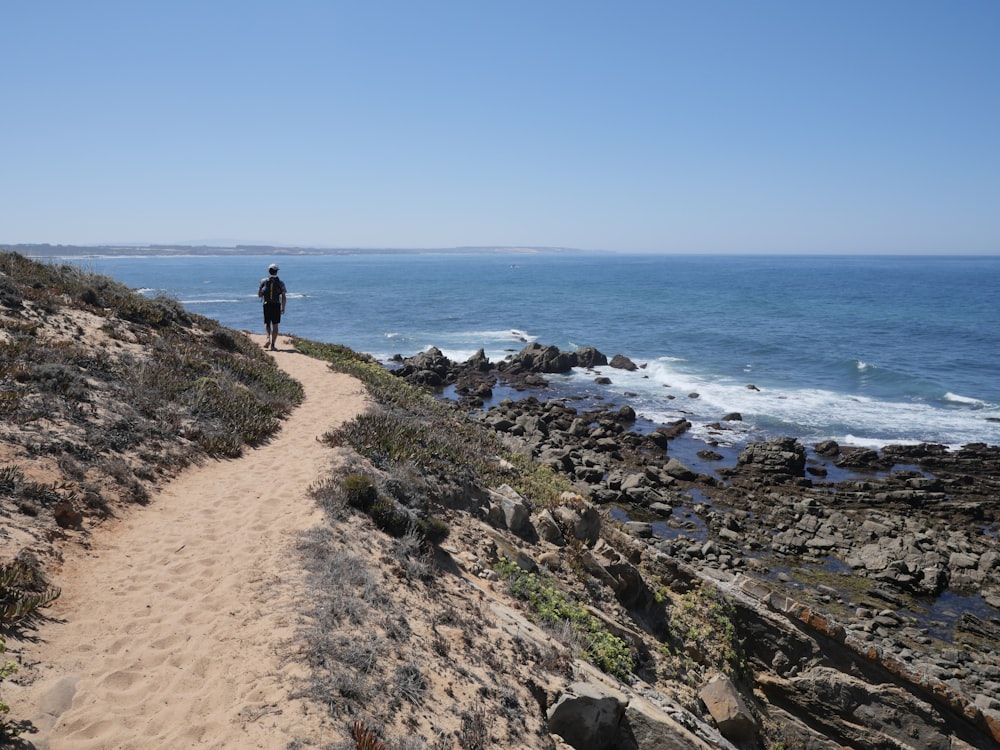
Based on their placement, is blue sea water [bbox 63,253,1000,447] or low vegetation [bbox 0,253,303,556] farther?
blue sea water [bbox 63,253,1000,447]

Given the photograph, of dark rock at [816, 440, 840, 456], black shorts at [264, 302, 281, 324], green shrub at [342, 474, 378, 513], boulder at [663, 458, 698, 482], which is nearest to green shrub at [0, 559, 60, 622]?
green shrub at [342, 474, 378, 513]

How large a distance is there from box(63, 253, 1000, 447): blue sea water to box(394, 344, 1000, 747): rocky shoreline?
3.82m

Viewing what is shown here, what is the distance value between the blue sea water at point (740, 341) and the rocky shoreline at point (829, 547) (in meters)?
3.82

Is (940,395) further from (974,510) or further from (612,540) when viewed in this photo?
(612,540)

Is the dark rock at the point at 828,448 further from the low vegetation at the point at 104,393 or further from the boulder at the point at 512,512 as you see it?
the low vegetation at the point at 104,393

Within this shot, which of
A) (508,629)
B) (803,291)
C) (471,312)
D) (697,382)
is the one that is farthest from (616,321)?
(508,629)

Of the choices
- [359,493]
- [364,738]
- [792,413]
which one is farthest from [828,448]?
[364,738]

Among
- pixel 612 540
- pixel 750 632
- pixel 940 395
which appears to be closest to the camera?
pixel 750 632

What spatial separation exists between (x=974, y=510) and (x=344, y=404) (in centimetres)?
2243

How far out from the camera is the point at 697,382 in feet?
134

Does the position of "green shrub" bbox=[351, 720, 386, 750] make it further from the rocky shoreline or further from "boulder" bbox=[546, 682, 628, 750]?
the rocky shoreline

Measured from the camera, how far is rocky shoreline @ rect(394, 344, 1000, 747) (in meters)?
10.3

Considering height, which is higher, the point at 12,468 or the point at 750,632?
the point at 12,468

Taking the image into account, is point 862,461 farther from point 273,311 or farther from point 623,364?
point 273,311
